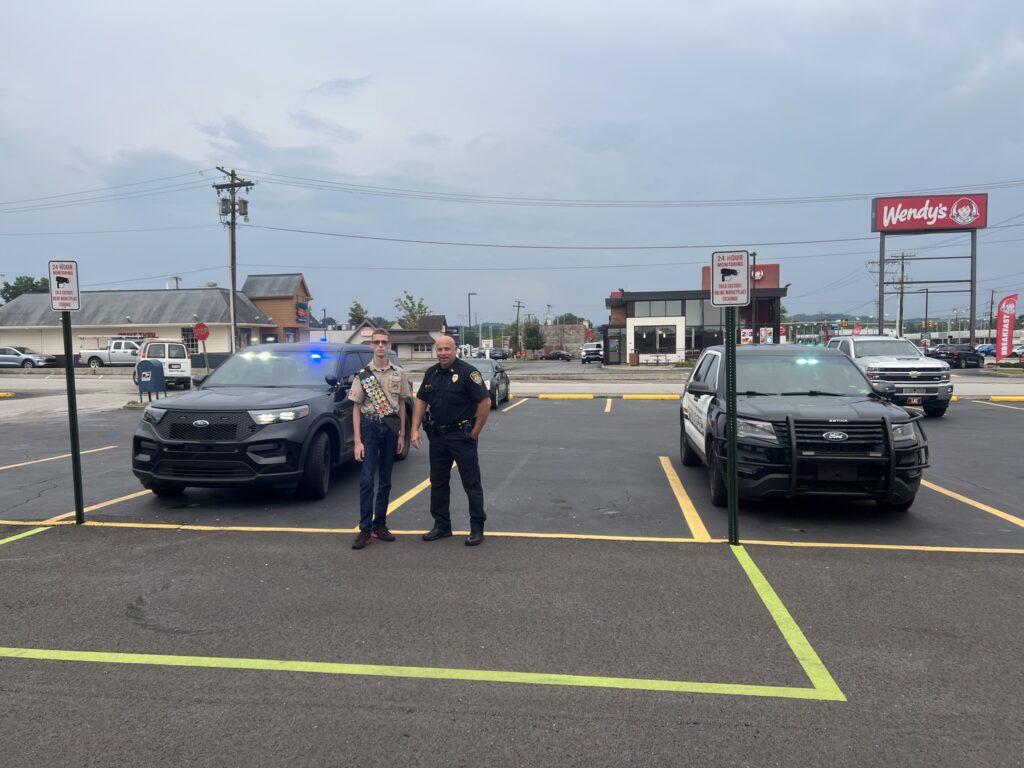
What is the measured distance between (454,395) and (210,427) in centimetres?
272

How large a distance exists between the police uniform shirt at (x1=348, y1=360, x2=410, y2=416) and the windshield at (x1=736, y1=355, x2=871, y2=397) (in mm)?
3475

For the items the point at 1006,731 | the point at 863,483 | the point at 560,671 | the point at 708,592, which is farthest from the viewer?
the point at 863,483

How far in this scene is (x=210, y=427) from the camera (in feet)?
22.2

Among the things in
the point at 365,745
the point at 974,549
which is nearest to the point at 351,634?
the point at 365,745

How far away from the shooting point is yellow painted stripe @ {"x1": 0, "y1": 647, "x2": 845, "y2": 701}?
3373 millimetres

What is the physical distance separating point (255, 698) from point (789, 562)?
387cm

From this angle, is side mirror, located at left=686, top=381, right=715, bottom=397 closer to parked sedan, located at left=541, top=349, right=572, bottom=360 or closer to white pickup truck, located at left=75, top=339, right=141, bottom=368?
white pickup truck, located at left=75, top=339, right=141, bottom=368

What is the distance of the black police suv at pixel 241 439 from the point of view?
6.72 m

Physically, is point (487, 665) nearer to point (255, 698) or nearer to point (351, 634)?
point (351, 634)

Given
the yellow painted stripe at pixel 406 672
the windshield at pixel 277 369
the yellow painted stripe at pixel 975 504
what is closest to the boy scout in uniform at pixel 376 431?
the yellow painted stripe at pixel 406 672

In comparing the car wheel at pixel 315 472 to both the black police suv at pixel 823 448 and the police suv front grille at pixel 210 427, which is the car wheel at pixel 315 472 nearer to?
the police suv front grille at pixel 210 427

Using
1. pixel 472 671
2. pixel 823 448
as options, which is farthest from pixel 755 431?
pixel 472 671

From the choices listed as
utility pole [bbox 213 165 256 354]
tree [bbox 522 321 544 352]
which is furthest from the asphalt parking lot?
tree [bbox 522 321 544 352]

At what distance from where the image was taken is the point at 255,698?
3305 mm
